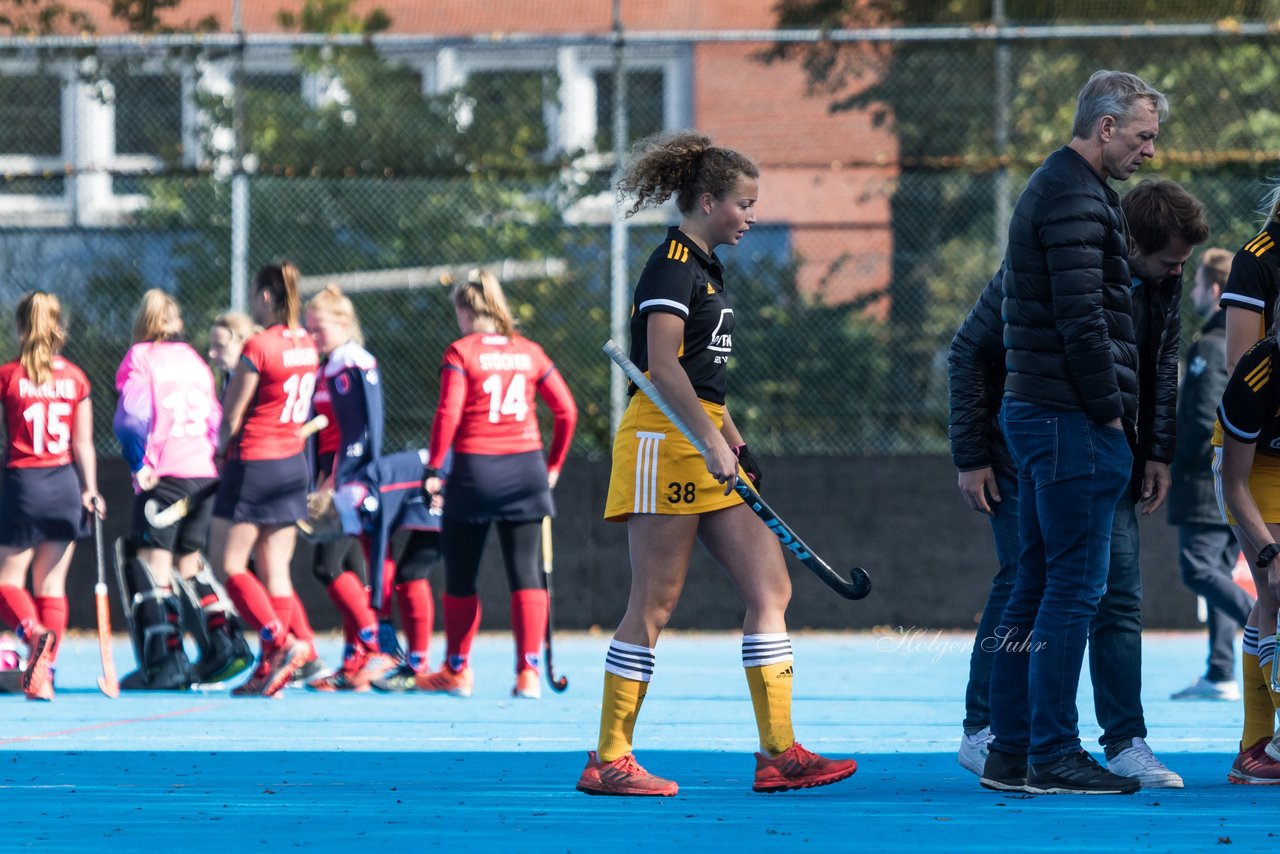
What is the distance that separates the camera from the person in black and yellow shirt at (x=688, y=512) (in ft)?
18.1

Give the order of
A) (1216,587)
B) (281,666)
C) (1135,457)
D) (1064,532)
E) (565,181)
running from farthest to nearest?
1. (565,181)
2. (281,666)
3. (1216,587)
4. (1135,457)
5. (1064,532)

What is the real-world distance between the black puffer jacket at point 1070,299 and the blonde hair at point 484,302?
3.99 metres

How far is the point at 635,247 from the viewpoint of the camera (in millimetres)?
12625

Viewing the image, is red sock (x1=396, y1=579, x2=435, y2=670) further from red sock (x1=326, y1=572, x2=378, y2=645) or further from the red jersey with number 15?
the red jersey with number 15

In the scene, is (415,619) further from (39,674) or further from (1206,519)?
(1206,519)

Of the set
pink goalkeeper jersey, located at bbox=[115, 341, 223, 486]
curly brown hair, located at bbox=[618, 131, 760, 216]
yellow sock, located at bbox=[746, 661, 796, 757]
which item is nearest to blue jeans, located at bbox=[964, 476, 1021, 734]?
yellow sock, located at bbox=[746, 661, 796, 757]

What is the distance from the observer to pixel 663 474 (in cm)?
552

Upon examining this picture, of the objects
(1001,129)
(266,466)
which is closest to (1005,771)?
(266,466)

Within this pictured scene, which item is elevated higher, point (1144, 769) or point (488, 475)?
point (488, 475)

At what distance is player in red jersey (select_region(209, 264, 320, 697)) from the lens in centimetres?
926

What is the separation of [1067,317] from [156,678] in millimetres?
5839

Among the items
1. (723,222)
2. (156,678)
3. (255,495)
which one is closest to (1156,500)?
(723,222)

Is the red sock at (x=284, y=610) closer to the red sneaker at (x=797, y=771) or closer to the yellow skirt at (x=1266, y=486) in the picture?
the red sneaker at (x=797, y=771)

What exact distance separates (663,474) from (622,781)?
908 millimetres
